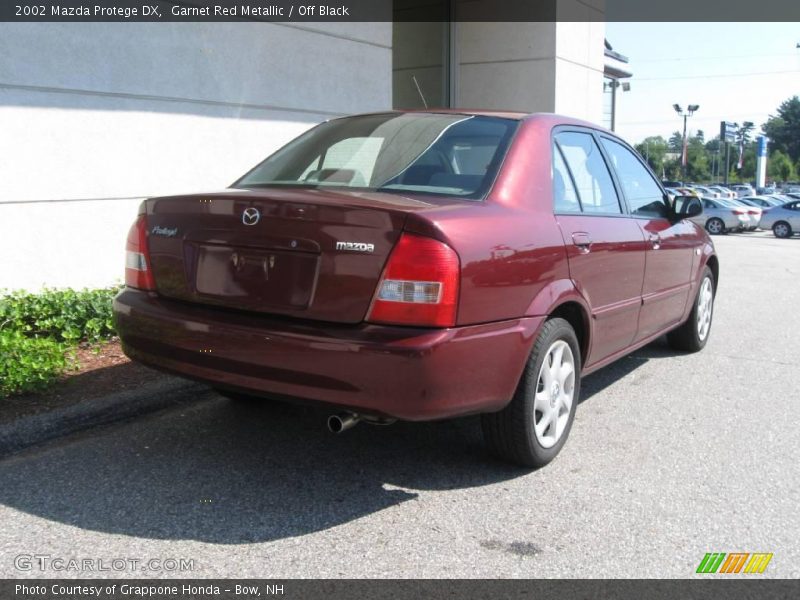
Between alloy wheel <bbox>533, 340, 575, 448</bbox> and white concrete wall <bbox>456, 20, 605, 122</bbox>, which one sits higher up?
white concrete wall <bbox>456, 20, 605, 122</bbox>

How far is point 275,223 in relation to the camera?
129 inches

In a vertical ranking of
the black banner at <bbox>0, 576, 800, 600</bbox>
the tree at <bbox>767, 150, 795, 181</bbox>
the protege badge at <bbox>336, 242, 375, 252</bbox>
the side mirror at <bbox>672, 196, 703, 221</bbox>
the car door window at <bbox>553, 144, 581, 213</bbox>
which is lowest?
the black banner at <bbox>0, 576, 800, 600</bbox>

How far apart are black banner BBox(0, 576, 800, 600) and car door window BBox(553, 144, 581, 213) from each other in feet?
6.00

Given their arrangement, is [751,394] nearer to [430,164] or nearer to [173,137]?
[430,164]

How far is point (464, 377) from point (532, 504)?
75 cm

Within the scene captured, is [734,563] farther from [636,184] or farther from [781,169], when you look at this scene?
[781,169]

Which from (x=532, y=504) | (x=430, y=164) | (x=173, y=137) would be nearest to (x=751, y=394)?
(x=532, y=504)

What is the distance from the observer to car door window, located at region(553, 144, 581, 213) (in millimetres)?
3977

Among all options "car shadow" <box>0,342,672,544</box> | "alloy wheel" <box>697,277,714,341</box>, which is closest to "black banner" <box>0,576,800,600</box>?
"car shadow" <box>0,342,672,544</box>

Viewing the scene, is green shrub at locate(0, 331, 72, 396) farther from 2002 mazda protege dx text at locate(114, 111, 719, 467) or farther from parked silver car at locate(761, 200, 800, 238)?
parked silver car at locate(761, 200, 800, 238)

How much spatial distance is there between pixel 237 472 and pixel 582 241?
204cm

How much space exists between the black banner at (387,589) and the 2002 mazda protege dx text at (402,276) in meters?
0.65

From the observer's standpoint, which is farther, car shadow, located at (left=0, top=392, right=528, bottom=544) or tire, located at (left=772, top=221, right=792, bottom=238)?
tire, located at (left=772, top=221, right=792, bottom=238)

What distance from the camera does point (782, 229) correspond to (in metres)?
29.5
